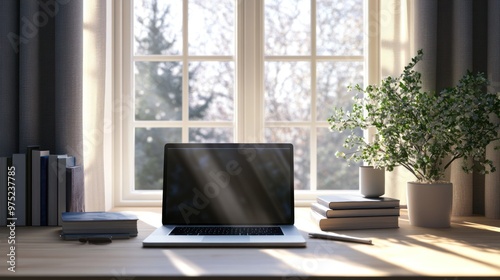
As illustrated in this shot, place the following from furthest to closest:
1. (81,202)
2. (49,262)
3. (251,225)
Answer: (81,202)
(251,225)
(49,262)

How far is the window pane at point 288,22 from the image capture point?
104 inches

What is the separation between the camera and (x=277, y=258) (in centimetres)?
153

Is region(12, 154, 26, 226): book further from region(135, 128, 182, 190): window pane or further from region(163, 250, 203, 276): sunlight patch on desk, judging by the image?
region(135, 128, 182, 190): window pane

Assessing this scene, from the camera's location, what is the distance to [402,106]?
2012mm

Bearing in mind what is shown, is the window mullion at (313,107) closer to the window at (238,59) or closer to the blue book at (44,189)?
the window at (238,59)

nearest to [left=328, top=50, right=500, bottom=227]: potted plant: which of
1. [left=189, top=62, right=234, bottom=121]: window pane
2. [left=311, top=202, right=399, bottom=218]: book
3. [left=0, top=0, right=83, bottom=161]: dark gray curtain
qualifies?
[left=311, top=202, right=399, bottom=218]: book

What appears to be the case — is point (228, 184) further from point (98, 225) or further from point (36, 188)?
point (36, 188)

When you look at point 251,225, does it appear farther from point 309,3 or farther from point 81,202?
point 309,3

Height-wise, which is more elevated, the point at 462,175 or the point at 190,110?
the point at 190,110

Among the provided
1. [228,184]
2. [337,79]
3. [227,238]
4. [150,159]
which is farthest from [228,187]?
[150,159]

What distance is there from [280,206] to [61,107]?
3.13 feet

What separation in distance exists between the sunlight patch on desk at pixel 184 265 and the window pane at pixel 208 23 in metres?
1.30

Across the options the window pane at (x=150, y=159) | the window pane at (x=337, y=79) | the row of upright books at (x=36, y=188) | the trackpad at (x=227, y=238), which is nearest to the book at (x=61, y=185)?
the row of upright books at (x=36, y=188)

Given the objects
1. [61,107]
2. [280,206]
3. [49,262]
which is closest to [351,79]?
[280,206]
